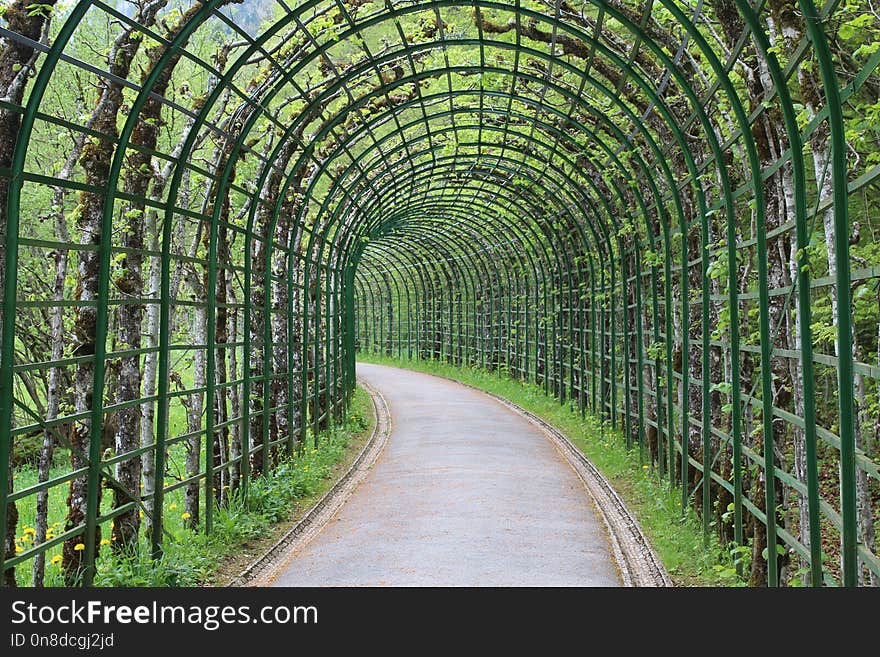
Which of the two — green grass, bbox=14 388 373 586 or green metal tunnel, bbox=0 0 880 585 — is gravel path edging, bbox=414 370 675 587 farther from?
green grass, bbox=14 388 373 586

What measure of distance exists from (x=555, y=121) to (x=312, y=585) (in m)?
8.14

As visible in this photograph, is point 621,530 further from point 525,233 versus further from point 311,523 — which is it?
point 525,233

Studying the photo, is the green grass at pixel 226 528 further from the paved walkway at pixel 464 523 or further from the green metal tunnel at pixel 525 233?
the paved walkway at pixel 464 523

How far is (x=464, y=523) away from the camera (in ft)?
26.1

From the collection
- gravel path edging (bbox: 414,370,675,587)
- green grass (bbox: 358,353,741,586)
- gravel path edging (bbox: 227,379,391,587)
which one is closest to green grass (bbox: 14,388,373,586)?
gravel path edging (bbox: 227,379,391,587)

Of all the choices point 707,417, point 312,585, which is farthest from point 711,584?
point 312,585

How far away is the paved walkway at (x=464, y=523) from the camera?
21.0 feet

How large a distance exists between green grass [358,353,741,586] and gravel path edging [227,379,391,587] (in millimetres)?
3094

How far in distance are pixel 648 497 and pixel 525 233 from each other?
10.1m

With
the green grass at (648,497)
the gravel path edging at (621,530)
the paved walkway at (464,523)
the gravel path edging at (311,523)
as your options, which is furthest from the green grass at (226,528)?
the green grass at (648,497)

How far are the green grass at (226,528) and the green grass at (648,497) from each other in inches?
139

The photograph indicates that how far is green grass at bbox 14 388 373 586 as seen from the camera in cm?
584

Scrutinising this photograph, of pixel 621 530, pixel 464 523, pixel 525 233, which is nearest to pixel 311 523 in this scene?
pixel 464 523

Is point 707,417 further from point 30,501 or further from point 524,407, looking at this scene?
point 30,501
